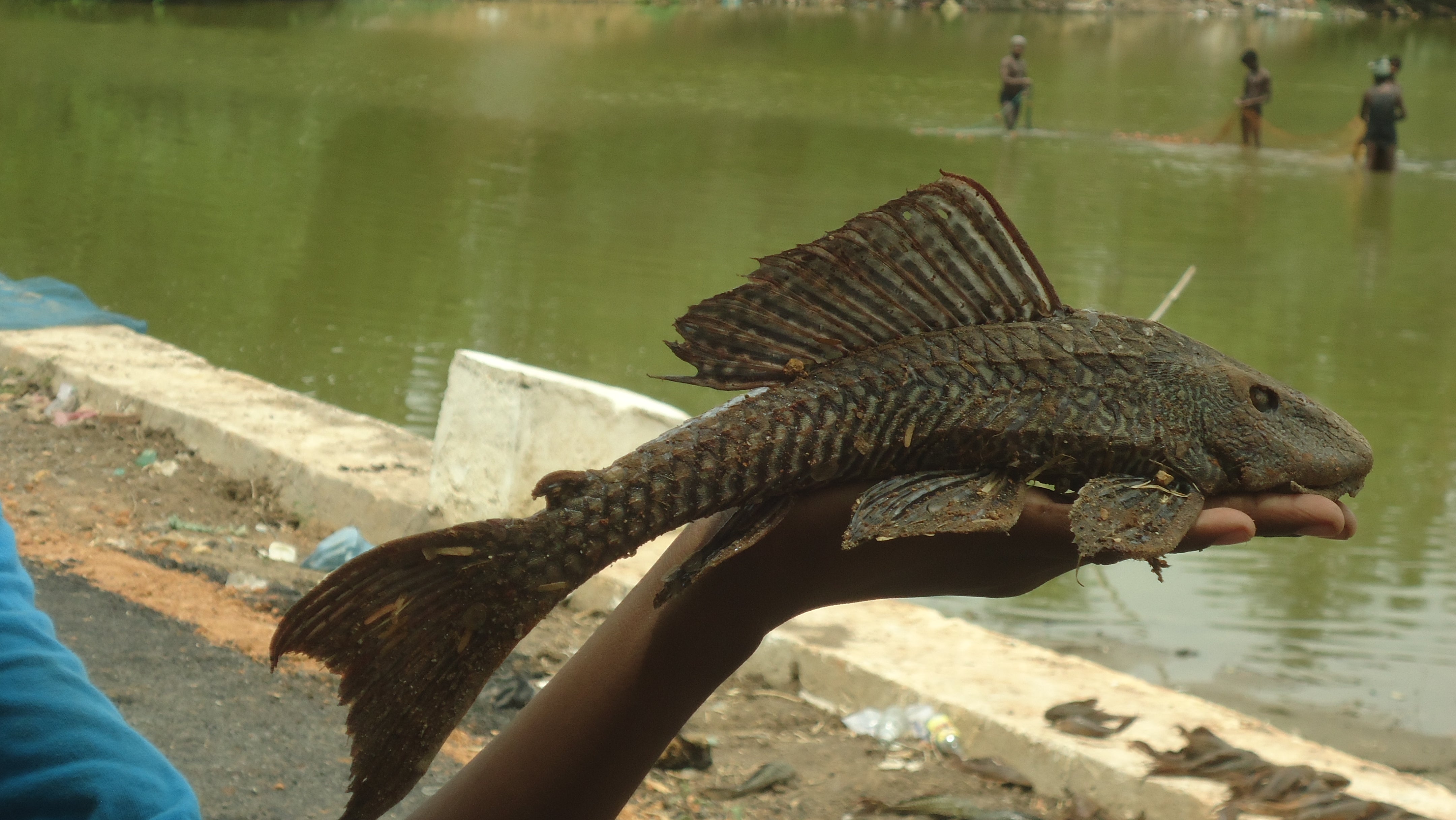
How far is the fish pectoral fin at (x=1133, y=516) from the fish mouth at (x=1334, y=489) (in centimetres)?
17

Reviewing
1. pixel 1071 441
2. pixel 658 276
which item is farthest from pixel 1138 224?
pixel 1071 441

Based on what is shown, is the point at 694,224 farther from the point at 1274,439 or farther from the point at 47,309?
the point at 1274,439

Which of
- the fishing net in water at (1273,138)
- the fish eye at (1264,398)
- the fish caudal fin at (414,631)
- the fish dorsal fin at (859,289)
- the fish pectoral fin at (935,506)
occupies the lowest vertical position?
the fishing net in water at (1273,138)

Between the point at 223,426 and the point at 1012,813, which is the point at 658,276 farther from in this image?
the point at 1012,813

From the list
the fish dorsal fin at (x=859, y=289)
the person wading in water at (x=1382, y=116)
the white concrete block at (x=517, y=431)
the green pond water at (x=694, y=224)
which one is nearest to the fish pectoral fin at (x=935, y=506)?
the fish dorsal fin at (x=859, y=289)

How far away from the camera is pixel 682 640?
1625mm

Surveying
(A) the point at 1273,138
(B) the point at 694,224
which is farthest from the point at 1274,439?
(A) the point at 1273,138

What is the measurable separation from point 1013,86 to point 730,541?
2163 centimetres

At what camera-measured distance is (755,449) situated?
Result: 5.55ft

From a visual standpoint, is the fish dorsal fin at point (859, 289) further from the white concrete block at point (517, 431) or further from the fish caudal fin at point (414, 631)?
the white concrete block at point (517, 431)

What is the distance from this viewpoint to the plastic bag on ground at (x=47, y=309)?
22.3 feet

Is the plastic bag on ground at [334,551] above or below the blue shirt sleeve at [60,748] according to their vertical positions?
below

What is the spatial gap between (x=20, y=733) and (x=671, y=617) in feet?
2.47

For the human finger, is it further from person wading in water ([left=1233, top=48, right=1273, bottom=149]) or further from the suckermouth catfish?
person wading in water ([left=1233, top=48, right=1273, bottom=149])
